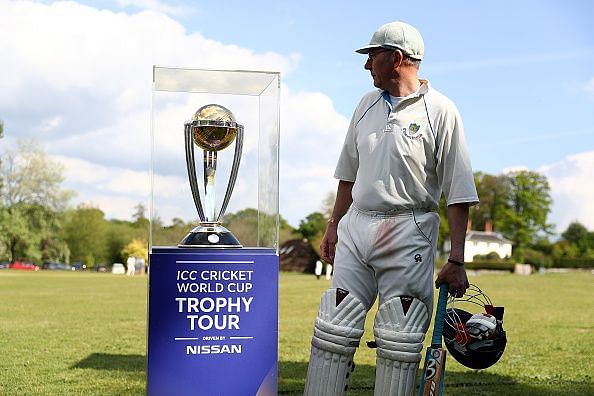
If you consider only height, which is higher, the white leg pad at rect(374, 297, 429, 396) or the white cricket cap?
the white cricket cap

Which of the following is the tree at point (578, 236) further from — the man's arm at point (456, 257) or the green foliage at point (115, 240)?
the man's arm at point (456, 257)

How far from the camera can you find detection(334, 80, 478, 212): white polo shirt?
4035mm

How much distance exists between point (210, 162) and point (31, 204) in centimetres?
5610

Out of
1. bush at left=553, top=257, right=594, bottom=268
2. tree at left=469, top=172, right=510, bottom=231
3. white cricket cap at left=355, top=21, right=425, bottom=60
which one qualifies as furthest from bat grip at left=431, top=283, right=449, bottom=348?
tree at left=469, top=172, right=510, bottom=231

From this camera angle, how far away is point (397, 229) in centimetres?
401

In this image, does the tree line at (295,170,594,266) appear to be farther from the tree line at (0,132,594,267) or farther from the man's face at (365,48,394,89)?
the man's face at (365,48,394,89)

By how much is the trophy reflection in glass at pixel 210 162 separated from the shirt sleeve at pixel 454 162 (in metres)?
1.26

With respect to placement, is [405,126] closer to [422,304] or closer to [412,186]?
[412,186]

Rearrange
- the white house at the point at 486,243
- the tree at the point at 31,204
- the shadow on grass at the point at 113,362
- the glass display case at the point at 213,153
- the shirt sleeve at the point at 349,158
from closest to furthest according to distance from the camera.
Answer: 1. the shirt sleeve at the point at 349,158
2. the glass display case at the point at 213,153
3. the shadow on grass at the point at 113,362
4. the tree at the point at 31,204
5. the white house at the point at 486,243

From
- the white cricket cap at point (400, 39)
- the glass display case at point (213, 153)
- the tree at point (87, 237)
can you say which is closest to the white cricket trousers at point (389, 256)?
the white cricket cap at point (400, 39)

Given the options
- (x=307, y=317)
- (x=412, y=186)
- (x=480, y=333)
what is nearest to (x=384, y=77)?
(x=412, y=186)

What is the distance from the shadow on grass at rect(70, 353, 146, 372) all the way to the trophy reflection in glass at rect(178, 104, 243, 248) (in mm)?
3307

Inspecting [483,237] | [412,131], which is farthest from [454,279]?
[483,237]

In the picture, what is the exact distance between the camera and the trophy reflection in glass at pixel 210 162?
15.2 feet
